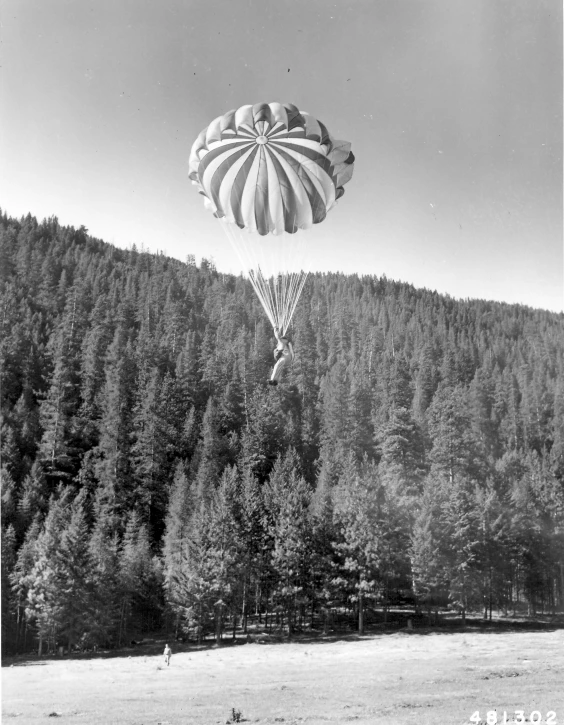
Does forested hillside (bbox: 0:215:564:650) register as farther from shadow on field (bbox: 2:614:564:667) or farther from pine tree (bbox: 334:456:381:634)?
shadow on field (bbox: 2:614:564:667)

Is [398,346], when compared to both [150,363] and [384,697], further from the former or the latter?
[384,697]

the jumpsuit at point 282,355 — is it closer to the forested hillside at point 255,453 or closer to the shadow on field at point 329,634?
the shadow on field at point 329,634

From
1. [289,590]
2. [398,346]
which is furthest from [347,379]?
[289,590]

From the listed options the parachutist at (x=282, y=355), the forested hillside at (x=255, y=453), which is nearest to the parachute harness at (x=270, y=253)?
the parachutist at (x=282, y=355)

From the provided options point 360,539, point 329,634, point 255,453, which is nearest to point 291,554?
point 360,539

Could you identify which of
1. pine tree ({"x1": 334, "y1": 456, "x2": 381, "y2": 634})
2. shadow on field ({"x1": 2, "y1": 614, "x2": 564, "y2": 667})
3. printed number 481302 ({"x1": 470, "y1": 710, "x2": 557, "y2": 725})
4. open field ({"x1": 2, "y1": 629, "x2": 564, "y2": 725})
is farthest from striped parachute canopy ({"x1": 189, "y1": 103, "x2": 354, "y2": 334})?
shadow on field ({"x1": 2, "y1": 614, "x2": 564, "y2": 667})

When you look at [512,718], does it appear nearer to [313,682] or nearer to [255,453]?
[313,682]
